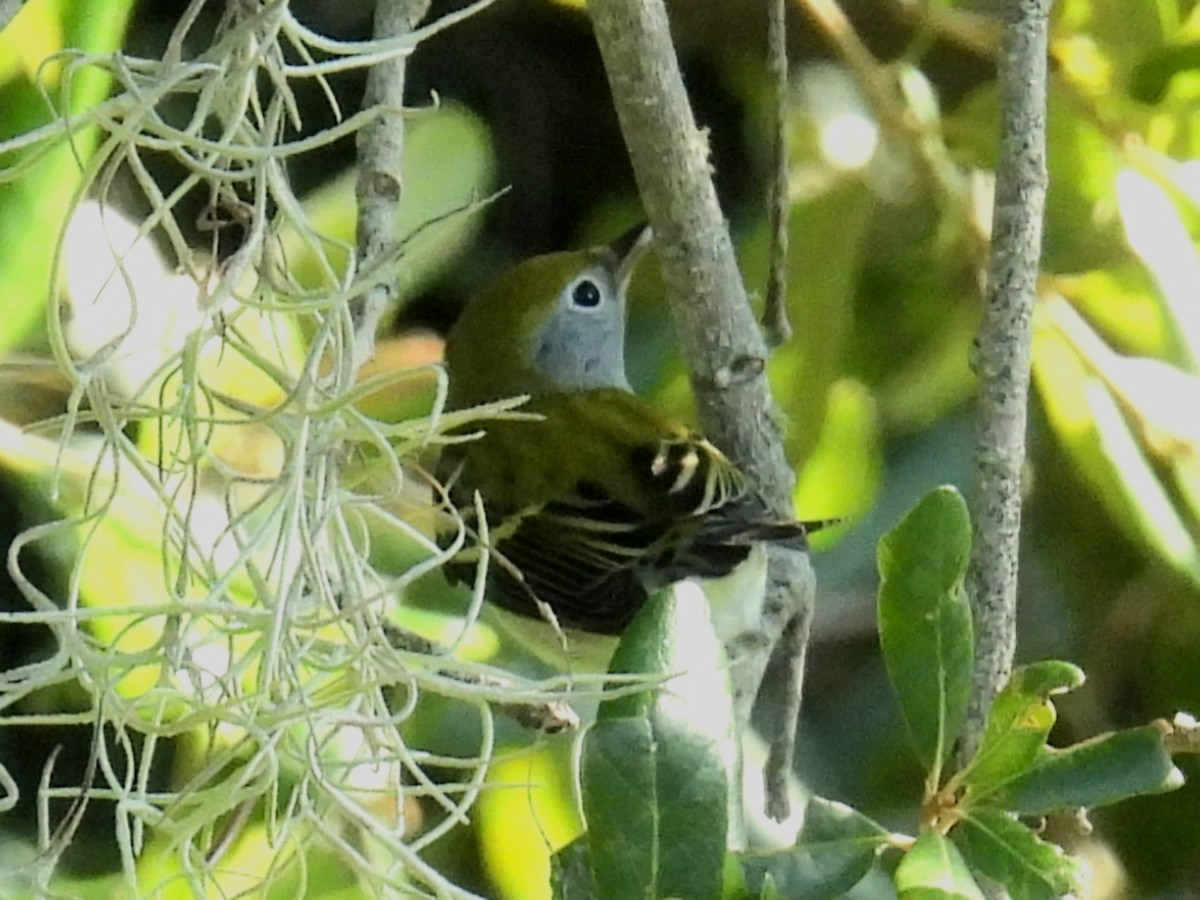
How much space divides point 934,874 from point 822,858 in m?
0.03

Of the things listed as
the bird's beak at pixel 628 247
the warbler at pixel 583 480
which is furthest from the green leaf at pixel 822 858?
the bird's beak at pixel 628 247

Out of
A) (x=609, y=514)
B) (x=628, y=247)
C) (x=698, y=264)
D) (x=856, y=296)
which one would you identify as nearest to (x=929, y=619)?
(x=698, y=264)

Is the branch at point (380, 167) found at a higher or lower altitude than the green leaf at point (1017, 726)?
higher

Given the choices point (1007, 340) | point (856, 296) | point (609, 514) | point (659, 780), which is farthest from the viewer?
point (856, 296)

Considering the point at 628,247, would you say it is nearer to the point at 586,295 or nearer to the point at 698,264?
the point at 586,295

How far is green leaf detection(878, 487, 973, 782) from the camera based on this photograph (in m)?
0.45

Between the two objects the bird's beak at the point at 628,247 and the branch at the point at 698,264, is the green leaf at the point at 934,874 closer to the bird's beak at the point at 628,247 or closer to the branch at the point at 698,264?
the branch at the point at 698,264

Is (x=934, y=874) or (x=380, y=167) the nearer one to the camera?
(x=934, y=874)

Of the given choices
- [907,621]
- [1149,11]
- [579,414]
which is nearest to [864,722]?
[579,414]

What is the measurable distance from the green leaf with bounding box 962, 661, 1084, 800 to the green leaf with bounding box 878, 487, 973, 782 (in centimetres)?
2

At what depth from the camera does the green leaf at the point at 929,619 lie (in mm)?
453

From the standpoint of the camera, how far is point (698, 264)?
574mm

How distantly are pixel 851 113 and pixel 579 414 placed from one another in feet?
1.04

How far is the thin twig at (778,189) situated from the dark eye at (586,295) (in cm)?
28
